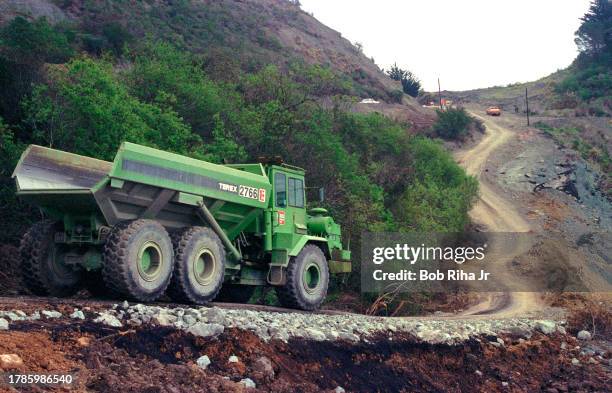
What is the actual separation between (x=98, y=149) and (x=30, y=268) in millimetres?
6566

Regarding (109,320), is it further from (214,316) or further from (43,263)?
(43,263)

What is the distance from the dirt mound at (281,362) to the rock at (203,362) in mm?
71

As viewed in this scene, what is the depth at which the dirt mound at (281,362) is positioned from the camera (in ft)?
26.8

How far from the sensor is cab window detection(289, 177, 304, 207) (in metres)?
16.4

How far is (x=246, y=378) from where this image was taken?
9.27 metres

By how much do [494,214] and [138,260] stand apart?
34242 millimetres

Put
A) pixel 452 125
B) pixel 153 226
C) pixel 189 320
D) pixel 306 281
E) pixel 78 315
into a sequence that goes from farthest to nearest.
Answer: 1. pixel 452 125
2. pixel 306 281
3. pixel 153 226
4. pixel 189 320
5. pixel 78 315

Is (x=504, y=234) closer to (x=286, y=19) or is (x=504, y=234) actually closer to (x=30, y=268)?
(x=30, y=268)

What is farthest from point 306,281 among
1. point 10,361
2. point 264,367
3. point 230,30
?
point 230,30

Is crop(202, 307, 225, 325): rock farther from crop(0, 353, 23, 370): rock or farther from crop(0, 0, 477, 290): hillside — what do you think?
crop(0, 0, 477, 290): hillside

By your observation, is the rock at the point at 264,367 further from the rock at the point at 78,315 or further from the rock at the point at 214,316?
the rock at the point at 78,315

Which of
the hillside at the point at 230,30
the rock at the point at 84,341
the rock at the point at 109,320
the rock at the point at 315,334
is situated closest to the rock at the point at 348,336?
the rock at the point at 315,334

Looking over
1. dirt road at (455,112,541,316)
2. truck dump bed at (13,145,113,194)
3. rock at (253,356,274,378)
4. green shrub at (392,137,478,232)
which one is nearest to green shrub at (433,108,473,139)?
dirt road at (455,112,541,316)

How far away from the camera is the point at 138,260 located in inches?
482
